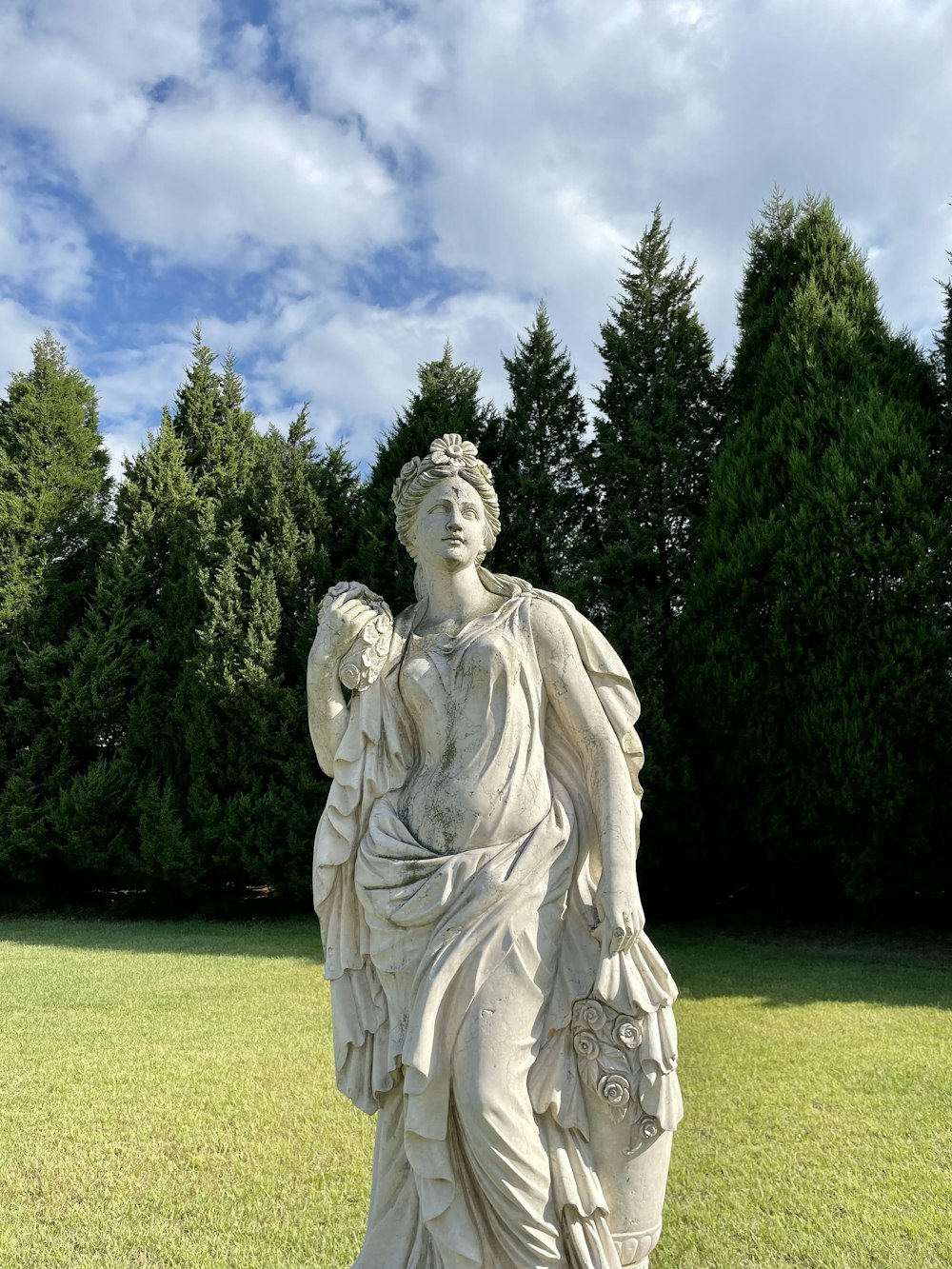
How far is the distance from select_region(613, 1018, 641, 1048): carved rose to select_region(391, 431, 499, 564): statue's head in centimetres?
155

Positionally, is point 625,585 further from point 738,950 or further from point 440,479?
point 440,479

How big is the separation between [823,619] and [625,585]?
3.11m

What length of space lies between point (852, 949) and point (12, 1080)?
359 inches

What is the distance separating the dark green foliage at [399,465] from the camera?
43.8 feet

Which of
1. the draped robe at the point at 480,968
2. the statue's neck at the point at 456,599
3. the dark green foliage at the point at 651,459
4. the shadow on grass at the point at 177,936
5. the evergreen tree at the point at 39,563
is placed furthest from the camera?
the evergreen tree at the point at 39,563

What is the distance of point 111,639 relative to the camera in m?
14.7

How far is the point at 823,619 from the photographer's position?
10.9m

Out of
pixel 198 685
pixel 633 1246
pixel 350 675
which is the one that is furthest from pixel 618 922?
pixel 198 685

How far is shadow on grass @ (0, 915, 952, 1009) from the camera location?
8.95 meters

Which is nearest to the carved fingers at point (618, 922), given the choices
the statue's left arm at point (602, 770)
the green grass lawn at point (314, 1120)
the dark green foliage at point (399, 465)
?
the statue's left arm at point (602, 770)

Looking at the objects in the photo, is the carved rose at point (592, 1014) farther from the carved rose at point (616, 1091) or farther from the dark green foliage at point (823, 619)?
the dark green foliage at point (823, 619)

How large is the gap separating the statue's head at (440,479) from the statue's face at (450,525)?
29 mm

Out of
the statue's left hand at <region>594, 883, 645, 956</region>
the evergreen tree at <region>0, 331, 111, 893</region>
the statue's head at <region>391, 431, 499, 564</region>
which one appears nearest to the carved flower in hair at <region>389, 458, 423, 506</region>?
the statue's head at <region>391, 431, 499, 564</region>

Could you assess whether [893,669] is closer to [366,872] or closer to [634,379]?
[634,379]
